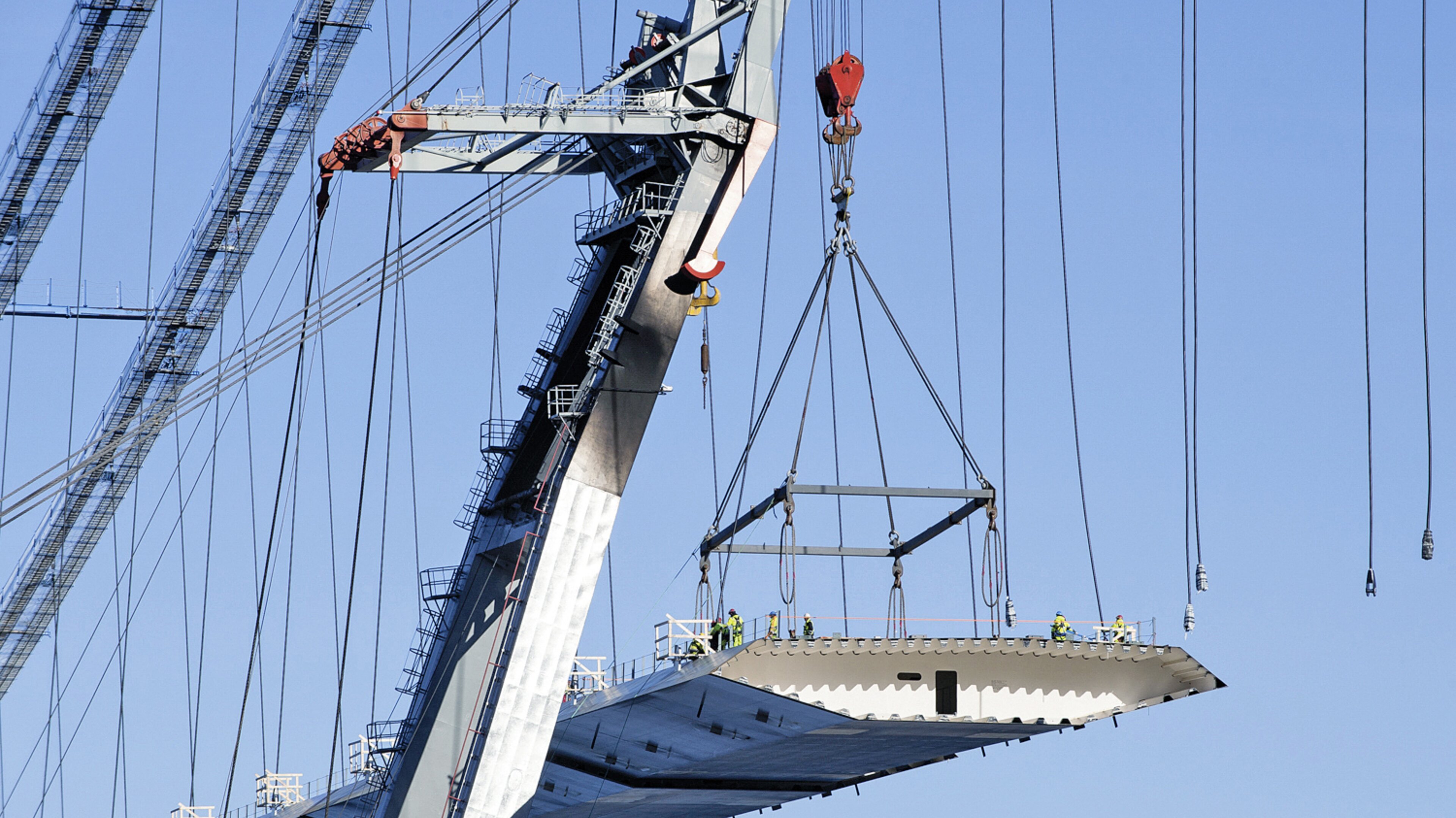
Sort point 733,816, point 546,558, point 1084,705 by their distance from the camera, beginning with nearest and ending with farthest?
point 1084,705, point 546,558, point 733,816

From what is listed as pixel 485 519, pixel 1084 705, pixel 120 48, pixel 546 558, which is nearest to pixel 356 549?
pixel 546 558

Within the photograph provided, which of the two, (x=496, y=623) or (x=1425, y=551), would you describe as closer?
(x=1425, y=551)

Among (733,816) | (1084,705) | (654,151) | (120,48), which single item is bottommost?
(733,816)

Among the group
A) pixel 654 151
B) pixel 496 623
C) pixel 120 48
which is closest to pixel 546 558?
pixel 496 623

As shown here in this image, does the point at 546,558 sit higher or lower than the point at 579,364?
lower

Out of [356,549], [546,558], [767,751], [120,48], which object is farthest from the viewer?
[120,48]

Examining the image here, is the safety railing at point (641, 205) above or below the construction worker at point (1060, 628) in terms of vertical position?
above

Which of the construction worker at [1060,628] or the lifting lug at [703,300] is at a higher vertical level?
the lifting lug at [703,300]

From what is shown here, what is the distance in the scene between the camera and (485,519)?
46125 mm

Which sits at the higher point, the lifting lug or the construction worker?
the lifting lug

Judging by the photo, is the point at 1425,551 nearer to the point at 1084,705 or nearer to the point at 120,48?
the point at 1084,705

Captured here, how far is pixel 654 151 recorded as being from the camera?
44.2m

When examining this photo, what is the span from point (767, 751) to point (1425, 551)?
72.7 ft

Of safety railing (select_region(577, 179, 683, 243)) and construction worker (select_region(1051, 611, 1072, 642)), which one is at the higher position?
safety railing (select_region(577, 179, 683, 243))
